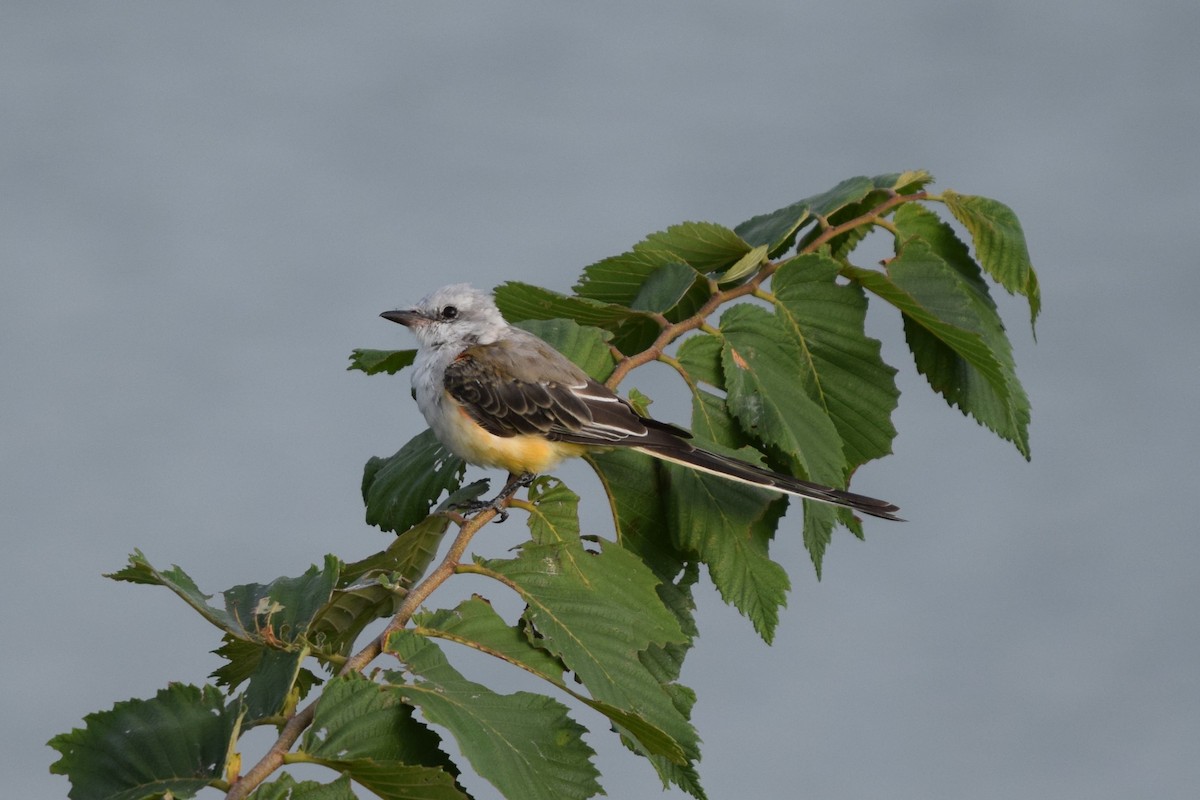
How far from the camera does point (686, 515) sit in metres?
3.31

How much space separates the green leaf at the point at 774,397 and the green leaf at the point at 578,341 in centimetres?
30

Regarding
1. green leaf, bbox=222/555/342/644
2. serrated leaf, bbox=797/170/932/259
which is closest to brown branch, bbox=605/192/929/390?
serrated leaf, bbox=797/170/932/259

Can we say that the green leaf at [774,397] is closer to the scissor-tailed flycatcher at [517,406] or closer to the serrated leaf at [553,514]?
the scissor-tailed flycatcher at [517,406]

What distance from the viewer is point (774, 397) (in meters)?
3.49

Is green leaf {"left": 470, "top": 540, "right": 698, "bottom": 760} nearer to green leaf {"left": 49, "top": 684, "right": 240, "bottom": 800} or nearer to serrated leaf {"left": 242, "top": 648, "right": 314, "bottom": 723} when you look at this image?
serrated leaf {"left": 242, "top": 648, "right": 314, "bottom": 723}

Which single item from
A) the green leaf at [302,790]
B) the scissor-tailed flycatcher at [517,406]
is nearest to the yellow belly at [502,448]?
the scissor-tailed flycatcher at [517,406]

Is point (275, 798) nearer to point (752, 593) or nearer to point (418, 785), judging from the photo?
point (418, 785)

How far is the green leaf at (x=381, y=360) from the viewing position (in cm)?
400

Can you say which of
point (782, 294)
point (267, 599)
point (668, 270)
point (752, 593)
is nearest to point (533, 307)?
point (668, 270)

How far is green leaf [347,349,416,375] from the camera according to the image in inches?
157

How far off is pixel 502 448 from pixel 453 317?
0.70 meters

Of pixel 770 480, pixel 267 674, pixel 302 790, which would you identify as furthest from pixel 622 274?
pixel 302 790

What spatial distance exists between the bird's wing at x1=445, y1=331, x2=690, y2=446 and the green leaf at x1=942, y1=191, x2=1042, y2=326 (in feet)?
3.78

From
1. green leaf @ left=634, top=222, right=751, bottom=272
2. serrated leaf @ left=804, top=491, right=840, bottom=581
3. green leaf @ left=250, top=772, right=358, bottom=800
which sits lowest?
green leaf @ left=250, top=772, right=358, bottom=800
